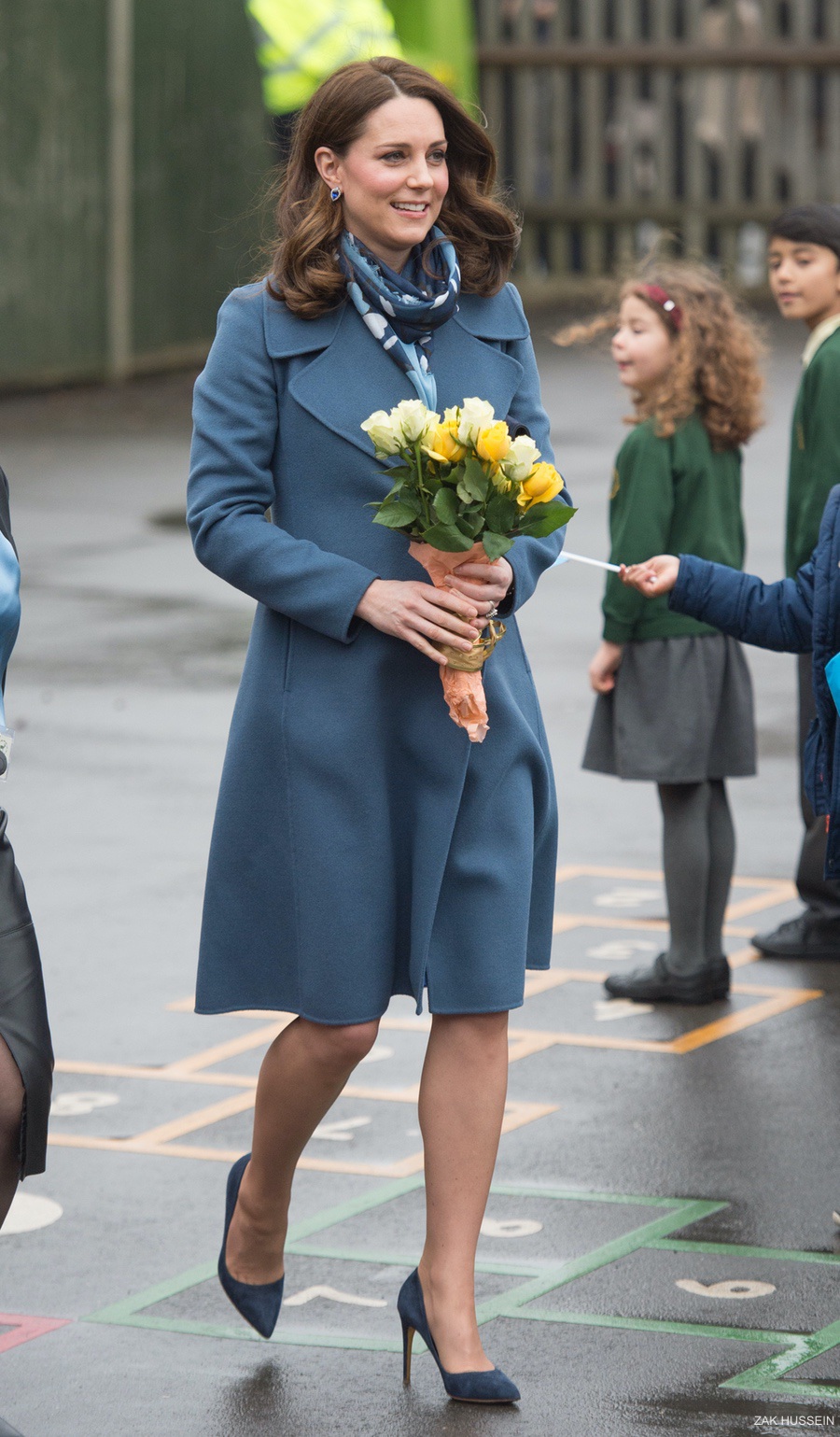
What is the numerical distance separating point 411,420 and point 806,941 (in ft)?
11.0

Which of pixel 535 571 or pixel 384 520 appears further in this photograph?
pixel 535 571

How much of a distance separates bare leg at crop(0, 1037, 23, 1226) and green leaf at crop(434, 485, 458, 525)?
1063 mm

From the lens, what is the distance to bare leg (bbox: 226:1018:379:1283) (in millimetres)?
4094

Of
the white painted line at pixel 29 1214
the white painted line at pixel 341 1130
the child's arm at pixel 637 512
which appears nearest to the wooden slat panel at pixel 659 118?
the child's arm at pixel 637 512

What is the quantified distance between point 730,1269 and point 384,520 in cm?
164

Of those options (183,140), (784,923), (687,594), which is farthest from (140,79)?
Result: (687,594)

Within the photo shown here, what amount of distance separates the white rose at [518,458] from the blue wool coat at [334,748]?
0.27m


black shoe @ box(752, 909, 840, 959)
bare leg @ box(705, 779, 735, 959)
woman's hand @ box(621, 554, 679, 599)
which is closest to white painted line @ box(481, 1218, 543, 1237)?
woman's hand @ box(621, 554, 679, 599)

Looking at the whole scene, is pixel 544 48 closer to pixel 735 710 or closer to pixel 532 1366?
pixel 735 710

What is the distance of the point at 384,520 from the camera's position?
3916 millimetres

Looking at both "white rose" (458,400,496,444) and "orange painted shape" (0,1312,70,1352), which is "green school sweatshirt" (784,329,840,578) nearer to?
"white rose" (458,400,496,444)

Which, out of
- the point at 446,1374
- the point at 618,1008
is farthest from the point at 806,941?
the point at 446,1374

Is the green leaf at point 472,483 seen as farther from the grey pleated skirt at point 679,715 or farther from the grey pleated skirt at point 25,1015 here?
the grey pleated skirt at point 679,715

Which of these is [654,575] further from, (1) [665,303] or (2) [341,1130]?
(1) [665,303]
